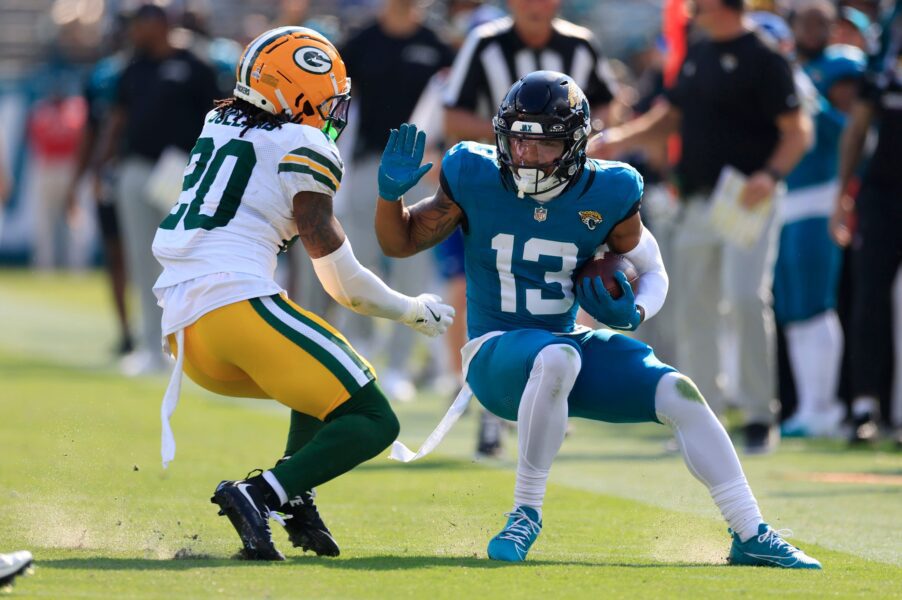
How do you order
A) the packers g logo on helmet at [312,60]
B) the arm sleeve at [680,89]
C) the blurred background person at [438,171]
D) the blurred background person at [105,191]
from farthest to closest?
1. the blurred background person at [105,191]
2. the blurred background person at [438,171]
3. the arm sleeve at [680,89]
4. the packers g logo on helmet at [312,60]

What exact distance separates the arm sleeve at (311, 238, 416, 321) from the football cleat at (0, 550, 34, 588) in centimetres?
127

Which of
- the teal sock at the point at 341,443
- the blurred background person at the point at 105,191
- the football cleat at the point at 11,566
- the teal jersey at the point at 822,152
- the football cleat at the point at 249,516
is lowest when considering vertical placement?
the blurred background person at the point at 105,191

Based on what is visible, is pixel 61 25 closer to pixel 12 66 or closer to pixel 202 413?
pixel 12 66

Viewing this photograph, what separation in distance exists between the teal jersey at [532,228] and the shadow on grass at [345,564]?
83 cm

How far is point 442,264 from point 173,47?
2.76 metres

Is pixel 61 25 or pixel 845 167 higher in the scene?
pixel 845 167

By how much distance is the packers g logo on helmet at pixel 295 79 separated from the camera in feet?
16.3

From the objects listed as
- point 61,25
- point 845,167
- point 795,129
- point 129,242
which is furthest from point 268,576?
point 61,25

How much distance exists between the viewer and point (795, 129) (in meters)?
7.82

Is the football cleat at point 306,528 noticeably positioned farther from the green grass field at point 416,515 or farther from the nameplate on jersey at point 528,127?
the nameplate on jersey at point 528,127

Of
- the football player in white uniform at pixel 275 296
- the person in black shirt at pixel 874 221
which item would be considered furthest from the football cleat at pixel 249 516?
the person in black shirt at pixel 874 221

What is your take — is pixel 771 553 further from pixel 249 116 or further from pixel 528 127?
pixel 249 116

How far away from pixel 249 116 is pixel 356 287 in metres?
0.66

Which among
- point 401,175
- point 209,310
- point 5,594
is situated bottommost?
point 5,594
